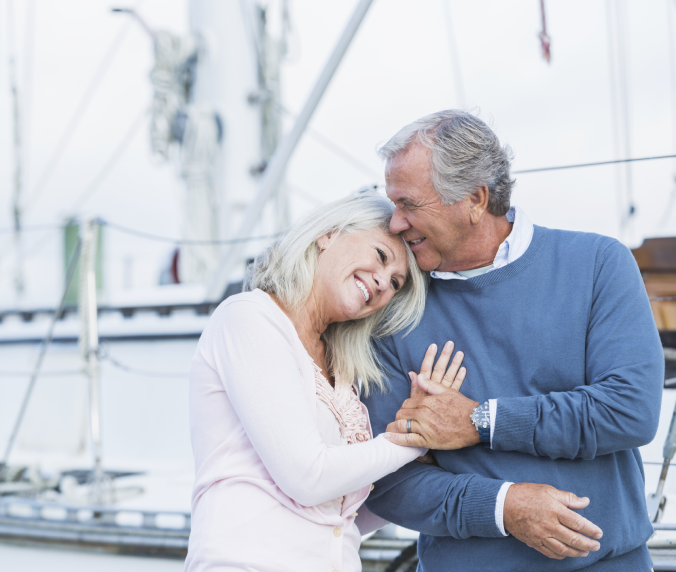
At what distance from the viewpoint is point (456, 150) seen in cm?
131

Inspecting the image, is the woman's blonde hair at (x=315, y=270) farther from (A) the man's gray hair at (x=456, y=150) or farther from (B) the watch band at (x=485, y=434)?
(B) the watch band at (x=485, y=434)

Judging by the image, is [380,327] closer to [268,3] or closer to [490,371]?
[490,371]

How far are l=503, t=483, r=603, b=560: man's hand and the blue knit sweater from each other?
0.14 feet

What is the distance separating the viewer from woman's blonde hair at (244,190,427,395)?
135 centimetres

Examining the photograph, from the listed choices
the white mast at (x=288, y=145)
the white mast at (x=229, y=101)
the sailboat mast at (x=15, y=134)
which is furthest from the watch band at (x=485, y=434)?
the sailboat mast at (x=15, y=134)

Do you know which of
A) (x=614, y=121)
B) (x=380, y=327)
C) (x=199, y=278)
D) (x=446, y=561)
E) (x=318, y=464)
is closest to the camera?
(x=318, y=464)

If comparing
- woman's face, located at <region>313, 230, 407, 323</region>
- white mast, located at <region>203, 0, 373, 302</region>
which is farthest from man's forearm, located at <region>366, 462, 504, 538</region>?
white mast, located at <region>203, 0, 373, 302</region>

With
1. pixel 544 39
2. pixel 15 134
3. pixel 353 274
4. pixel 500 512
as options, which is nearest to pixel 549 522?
pixel 500 512

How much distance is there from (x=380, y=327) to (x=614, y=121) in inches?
178

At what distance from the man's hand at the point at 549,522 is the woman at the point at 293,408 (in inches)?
8.7

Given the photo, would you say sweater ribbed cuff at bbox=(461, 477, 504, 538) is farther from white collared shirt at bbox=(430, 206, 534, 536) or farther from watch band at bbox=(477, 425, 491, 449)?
white collared shirt at bbox=(430, 206, 534, 536)

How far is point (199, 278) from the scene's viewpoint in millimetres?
4730

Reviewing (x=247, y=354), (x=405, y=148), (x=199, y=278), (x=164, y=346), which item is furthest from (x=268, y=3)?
(x=247, y=354)

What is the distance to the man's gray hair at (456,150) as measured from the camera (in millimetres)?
1313
